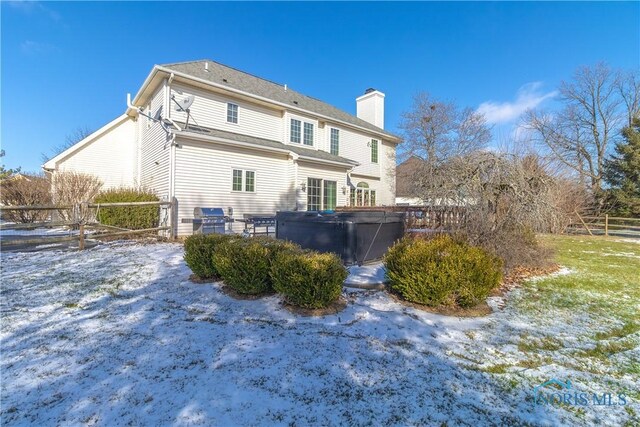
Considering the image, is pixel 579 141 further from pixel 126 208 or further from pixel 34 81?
pixel 34 81

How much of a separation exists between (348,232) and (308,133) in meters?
10.6

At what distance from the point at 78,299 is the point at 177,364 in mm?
2817

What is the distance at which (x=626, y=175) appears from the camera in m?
18.3

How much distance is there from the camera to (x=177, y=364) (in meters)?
2.59

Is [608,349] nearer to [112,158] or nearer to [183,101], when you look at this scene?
[183,101]

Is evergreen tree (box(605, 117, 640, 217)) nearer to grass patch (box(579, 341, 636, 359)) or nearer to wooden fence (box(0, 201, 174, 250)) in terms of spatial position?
grass patch (box(579, 341, 636, 359))

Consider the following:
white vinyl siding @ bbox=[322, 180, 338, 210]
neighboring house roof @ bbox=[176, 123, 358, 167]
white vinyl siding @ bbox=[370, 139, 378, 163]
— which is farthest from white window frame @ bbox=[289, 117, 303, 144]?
white vinyl siding @ bbox=[370, 139, 378, 163]

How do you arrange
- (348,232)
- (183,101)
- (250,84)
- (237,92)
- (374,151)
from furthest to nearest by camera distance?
1. (374,151)
2. (250,84)
3. (237,92)
4. (183,101)
5. (348,232)

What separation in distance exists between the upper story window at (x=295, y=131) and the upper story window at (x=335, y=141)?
2561 mm

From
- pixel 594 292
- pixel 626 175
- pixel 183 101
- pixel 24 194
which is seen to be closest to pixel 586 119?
pixel 626 175

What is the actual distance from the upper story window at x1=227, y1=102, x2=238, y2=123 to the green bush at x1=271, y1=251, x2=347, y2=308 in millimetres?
10641

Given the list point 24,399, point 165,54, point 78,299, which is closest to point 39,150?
point 165,54

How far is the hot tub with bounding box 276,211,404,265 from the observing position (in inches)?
242

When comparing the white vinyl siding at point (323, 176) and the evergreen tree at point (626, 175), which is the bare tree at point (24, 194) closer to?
the white vinyl siding at point (323, 176)
